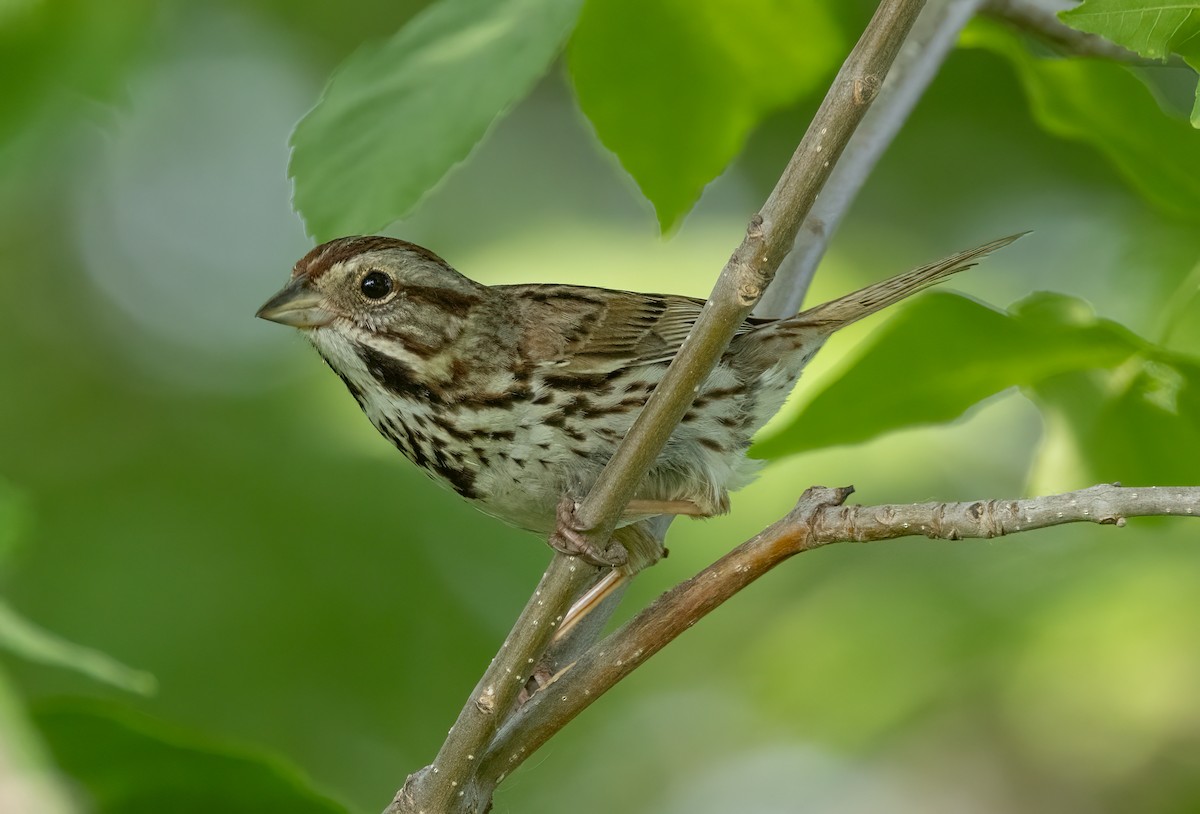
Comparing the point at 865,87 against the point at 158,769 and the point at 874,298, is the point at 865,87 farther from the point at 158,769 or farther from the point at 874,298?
the point at 874,298

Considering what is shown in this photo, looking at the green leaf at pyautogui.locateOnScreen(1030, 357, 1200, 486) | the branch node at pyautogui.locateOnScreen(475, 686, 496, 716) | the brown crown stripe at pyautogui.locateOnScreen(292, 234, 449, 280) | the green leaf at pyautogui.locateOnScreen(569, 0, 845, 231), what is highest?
the green leaf at pyautogui.locateOnScreen(569, 0, 845, 231)

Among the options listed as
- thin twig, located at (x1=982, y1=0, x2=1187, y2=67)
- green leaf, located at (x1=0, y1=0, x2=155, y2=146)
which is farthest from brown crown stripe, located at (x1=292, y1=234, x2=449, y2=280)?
thin twig, located at (x1=982, y1=0, x2=1187, y2=67)

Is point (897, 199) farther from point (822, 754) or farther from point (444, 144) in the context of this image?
point (444, 144)

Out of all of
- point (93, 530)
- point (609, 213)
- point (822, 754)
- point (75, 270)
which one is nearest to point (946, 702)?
point (822, 754)

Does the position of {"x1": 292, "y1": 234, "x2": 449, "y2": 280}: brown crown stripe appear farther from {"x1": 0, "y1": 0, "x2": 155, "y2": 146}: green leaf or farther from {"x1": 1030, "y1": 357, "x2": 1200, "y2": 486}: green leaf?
{"x1": 1030, "y1": 357, "x2": 1200, "y2": 486}: green leaf

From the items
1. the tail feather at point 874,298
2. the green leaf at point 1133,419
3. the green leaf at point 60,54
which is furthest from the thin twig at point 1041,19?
the green leaf at point 60,54

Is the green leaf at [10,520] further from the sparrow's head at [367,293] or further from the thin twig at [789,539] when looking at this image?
the sparrow's head at [367,293]
